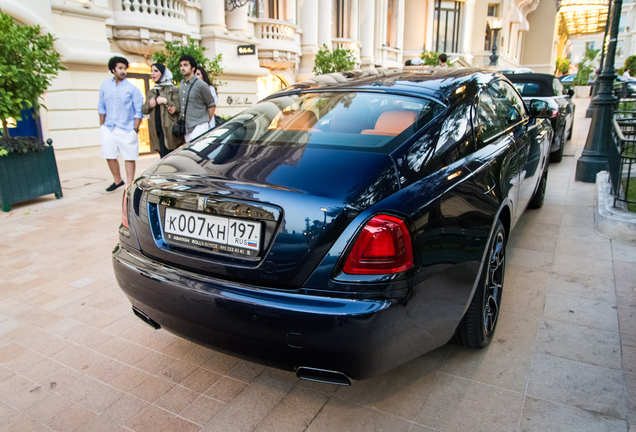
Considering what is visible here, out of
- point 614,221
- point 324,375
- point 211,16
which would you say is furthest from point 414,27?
point 324,375

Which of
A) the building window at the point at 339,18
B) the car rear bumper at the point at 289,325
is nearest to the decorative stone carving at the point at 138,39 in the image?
the car rear bumper at the point at 289,325

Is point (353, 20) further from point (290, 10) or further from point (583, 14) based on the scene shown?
point (583, 14)

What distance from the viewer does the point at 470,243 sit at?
7.49 ft

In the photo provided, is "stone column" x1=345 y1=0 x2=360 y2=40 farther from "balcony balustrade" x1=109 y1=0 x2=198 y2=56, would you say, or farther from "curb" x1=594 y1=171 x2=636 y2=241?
"curb" x1=594 y1=171 x2=636 y2=241

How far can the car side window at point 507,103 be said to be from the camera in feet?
11.4

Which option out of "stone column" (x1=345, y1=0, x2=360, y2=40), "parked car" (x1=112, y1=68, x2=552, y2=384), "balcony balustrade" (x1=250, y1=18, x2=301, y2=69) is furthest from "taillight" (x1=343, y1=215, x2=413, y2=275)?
"stone column" (x1=345, y1=0, x2=360, y2=40)

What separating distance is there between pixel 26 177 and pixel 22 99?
1.08m

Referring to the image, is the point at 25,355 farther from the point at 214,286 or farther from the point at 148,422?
the point at 214,286

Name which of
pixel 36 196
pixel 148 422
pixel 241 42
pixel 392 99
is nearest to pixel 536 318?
pixel 392 99

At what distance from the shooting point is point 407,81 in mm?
Result: 2928

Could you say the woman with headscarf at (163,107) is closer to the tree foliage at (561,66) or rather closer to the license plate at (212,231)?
the license plate at (212,231)

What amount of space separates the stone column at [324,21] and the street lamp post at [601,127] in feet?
51.1

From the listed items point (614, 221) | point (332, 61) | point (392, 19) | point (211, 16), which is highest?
point (392, 19)

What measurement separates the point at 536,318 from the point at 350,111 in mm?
1856
